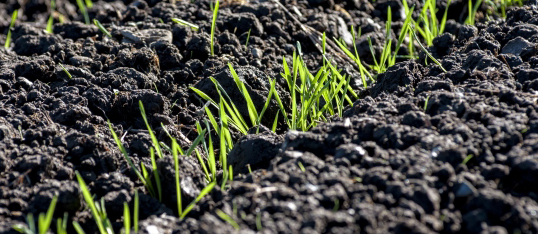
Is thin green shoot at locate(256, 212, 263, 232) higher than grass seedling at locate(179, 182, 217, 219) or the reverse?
higher

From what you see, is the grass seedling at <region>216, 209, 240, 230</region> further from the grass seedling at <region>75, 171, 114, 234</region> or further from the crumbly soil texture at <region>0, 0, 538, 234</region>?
the grass seedling at <region>75, 171, 114, 234</region>

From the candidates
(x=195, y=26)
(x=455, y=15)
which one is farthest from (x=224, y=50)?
(x=455, y=15)

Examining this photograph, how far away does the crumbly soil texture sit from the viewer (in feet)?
4.64

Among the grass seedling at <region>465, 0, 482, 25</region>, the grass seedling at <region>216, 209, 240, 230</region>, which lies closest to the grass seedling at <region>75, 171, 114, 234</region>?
Result: the grass seedling at <region>216, 209, 240, 230</region>

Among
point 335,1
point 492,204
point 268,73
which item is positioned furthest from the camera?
point 335,1

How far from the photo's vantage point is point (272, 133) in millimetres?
2104

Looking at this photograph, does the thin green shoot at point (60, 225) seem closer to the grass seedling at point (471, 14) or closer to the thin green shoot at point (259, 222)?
the thin green shoot at point (259, 222)

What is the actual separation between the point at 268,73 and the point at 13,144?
1.20 meters

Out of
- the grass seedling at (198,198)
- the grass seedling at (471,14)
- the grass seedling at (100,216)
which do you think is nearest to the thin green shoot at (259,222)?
the grass seedling at (198,198)

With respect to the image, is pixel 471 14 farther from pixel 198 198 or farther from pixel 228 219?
pixel 228 219

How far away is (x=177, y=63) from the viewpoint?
262 cm

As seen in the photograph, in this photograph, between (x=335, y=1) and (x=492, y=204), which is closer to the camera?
(x=492, y=204)

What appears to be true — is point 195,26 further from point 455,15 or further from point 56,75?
point 455,15

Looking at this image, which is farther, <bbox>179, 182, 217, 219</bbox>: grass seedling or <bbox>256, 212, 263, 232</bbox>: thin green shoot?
<bbox>179, 182, 217, 219</bbox>: grass seedling
